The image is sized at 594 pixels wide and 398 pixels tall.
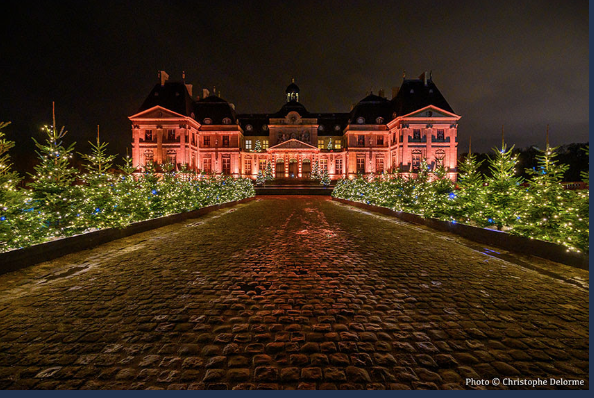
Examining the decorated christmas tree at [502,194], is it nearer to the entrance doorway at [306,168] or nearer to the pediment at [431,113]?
the pediment at [431,113]

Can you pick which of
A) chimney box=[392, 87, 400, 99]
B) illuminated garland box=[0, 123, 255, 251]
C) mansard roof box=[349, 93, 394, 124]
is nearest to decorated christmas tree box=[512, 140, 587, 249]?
illuminated garland box=[0, 123, 255, 251]

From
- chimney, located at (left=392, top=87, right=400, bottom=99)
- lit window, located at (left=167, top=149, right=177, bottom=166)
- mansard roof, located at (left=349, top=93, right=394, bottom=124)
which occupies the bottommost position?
lit window, located at (left=167, top=149, right=177, bottom=166)

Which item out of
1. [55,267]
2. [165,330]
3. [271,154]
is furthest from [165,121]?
[165,330]

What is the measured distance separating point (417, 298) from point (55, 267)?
7330 millimetres

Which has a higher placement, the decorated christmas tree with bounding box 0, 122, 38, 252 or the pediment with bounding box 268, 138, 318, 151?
the pediment with bounding box 268, 138, 318, 151

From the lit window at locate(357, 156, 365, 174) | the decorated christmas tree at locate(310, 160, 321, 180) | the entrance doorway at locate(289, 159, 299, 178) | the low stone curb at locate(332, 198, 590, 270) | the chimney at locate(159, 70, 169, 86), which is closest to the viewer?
the low stone curb at locate(332, 198, 590, 270)

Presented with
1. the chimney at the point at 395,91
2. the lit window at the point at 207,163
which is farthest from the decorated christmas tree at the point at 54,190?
the chimney at the point at 395,91

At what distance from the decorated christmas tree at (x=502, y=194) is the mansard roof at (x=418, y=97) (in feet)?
130

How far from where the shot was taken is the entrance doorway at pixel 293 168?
47.0 meters

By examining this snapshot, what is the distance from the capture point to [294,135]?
48188mm

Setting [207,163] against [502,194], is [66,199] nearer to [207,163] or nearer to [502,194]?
[502,194]

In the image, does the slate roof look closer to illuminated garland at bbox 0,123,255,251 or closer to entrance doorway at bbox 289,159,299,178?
entrance doorway at bbox 289,159,299,178

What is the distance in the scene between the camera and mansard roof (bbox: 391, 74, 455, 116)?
44875mm

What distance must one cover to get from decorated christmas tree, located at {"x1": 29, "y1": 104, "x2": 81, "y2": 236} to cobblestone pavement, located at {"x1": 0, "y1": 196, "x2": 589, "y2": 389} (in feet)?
6.53
